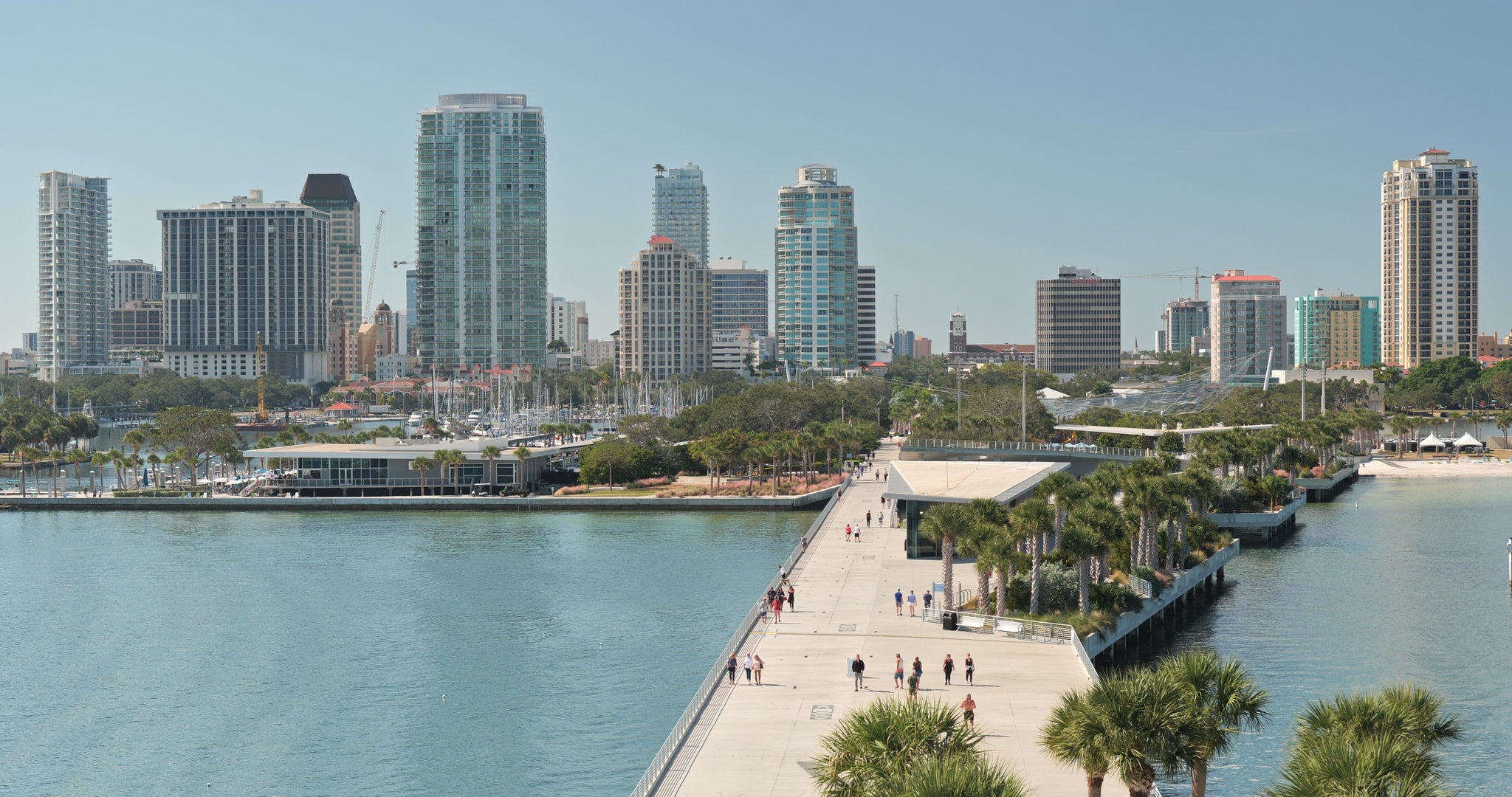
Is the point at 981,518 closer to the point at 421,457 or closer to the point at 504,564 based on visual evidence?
the point at 504,564

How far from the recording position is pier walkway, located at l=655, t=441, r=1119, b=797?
34.8 meters

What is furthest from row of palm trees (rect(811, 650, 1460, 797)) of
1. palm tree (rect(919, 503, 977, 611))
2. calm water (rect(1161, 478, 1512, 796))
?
palm tree (rect(919, 503, 977, 611))

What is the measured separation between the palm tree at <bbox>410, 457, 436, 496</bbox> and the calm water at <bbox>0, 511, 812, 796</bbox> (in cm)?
1748

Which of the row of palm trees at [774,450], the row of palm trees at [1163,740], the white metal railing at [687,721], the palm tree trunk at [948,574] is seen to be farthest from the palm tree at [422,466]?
the row of palm trees at [1163,740]

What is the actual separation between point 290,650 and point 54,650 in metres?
9.49

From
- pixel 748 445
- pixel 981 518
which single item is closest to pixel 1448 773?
pixel 981 518

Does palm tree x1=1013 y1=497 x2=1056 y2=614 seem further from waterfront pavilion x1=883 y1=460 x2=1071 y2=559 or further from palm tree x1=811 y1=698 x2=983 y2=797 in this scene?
palm tree x1=811 y1=698 x2=983 y2=797

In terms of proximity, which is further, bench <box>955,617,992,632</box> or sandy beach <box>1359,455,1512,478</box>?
sandy beach <box>1359,455,1512,478</box>

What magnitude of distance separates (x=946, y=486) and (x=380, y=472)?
54.8m

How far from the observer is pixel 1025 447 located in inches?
5030

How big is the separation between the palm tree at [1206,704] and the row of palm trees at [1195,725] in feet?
0.06

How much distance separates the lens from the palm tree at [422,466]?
116188 millimetres

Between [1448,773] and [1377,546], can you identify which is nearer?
[1448,773]

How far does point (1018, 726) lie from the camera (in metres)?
38.9
